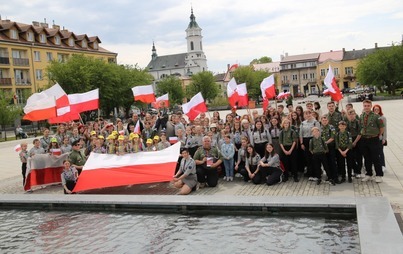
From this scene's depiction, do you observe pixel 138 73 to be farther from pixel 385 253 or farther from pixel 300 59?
pixel 300 59

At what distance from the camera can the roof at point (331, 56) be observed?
395 feet

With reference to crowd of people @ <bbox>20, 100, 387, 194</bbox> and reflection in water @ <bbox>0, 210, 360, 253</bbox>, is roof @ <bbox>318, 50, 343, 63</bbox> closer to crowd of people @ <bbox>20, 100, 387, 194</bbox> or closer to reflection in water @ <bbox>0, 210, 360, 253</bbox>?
crowd of people @ <bbox>20, 100, 387, 194</bbox>

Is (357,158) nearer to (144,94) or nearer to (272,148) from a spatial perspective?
(272,148)

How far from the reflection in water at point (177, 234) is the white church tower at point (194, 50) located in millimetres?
157187

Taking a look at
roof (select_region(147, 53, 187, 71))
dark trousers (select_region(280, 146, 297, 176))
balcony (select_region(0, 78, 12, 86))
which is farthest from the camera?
roof (select_region(147, 53, 187, 71))

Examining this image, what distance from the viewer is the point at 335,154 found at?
1233 cm

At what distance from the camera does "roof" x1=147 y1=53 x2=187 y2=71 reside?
557 feet

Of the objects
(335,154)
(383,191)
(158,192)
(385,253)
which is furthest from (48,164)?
(385,253)

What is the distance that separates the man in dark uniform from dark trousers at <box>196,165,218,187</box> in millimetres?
4215

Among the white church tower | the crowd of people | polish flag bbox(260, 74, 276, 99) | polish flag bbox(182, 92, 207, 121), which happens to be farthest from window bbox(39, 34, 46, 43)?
the white church tower

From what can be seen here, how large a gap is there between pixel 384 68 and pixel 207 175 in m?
61.9

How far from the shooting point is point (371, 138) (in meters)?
11.8

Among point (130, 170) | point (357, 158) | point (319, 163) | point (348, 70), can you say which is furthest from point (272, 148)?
point (348, 70)

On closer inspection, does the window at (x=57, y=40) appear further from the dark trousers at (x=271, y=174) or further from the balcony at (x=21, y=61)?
the dark trousers at (x=271, y=174)
